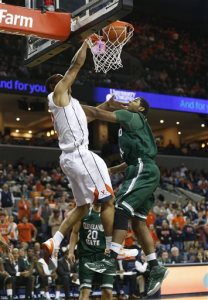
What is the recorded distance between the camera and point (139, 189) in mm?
6254

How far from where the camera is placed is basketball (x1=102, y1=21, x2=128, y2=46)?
7.16 m

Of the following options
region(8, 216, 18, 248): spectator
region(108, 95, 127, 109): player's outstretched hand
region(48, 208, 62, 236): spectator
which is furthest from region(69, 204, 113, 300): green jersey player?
region(48, 208, 62, 236): spectator

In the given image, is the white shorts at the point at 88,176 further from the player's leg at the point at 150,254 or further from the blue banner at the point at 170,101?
the blue banner at the point at 170,101

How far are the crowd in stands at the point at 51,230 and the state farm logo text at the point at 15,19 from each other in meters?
6.32

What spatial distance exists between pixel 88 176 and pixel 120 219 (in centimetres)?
54

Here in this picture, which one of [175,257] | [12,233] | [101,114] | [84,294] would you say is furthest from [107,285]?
[175,257]

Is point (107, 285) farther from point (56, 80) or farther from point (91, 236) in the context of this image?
point (56, 80)

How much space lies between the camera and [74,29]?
7.44 metres

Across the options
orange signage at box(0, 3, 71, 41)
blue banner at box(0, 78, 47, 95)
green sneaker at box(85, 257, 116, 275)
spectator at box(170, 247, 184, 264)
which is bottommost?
spectator at box(170, 247, 184, 264)

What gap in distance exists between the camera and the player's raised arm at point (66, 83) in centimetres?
619

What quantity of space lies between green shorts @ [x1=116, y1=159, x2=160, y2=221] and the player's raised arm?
3.22 ft

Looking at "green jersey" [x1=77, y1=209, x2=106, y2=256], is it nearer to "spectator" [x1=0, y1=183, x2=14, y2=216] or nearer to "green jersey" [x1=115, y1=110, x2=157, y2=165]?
"green jersey" [x1=115, y1=110, x2=157, y2=165]

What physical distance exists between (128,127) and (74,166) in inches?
26.6

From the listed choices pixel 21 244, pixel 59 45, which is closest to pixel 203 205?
pixel 21 244
